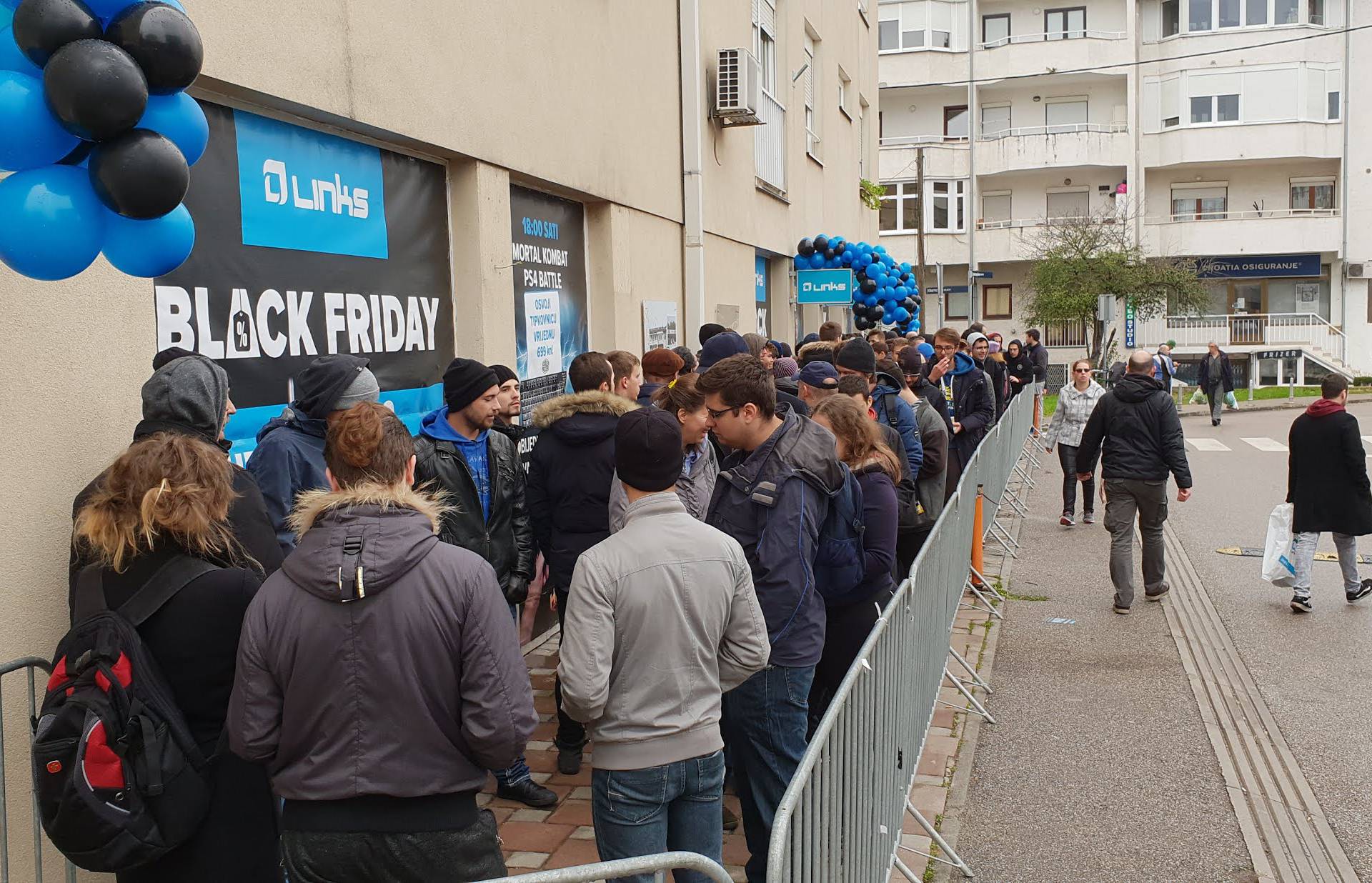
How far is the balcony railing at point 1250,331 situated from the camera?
40.1 m

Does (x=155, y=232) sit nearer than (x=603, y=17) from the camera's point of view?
Yes

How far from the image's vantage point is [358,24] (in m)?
5.81

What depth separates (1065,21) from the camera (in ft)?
145

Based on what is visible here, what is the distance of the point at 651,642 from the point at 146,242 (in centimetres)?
179

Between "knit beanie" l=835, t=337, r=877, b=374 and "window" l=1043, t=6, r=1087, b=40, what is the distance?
41225 mm

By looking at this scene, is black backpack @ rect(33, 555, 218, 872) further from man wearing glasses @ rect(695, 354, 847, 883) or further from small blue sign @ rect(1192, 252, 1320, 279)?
small blue sign @ rect(1192, 252, 1320, 279)

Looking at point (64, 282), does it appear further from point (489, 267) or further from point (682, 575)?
point (489, 267)

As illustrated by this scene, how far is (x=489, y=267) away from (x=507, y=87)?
3.92 ft

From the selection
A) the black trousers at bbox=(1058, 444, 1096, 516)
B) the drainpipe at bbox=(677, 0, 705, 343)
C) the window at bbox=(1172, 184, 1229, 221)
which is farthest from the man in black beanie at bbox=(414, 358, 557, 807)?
the window at bbox=(1172, 184, 1229, 221)

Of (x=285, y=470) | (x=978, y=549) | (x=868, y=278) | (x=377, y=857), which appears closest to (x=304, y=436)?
(x=285, y=470)

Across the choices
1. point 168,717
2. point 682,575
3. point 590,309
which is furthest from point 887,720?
point 590,309

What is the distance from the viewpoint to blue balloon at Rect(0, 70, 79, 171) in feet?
9.14

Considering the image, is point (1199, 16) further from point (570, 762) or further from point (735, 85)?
point (570, 762)

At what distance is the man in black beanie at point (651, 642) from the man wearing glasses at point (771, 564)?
0.60 metres
